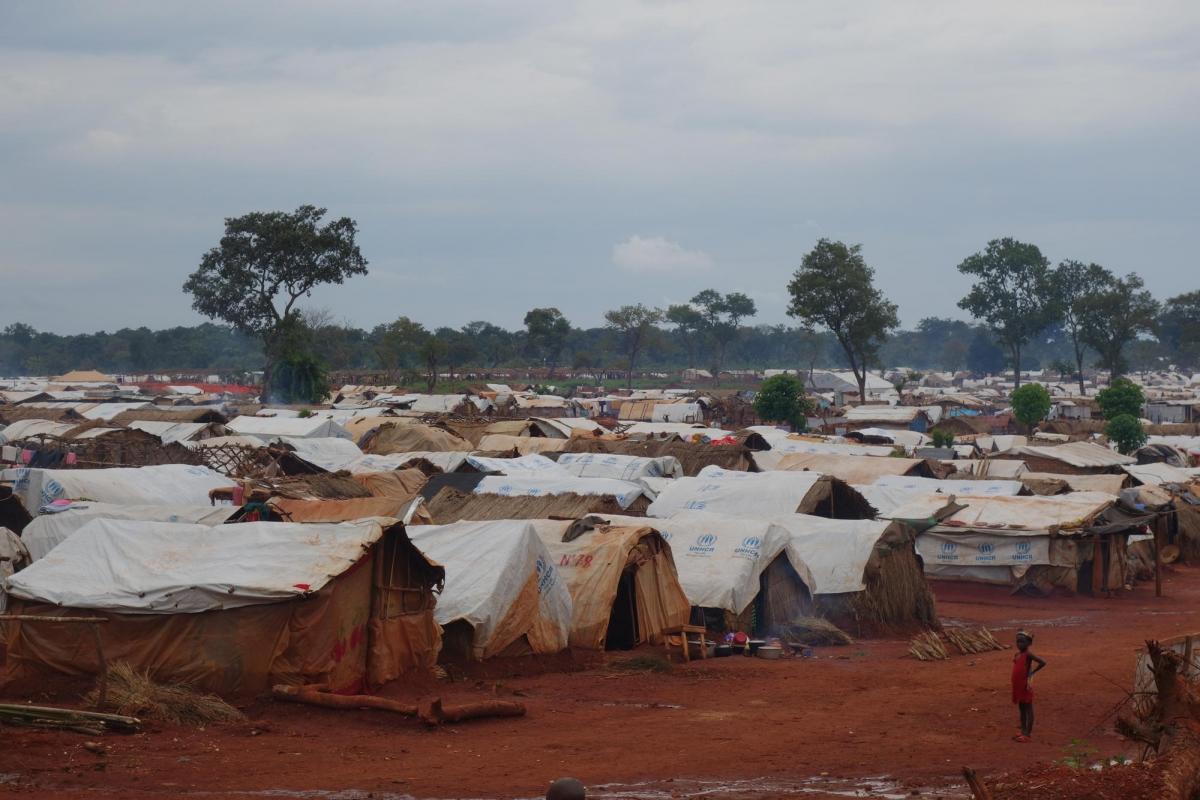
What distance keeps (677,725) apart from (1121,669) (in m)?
6.11

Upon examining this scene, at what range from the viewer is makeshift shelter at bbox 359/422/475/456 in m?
39.4

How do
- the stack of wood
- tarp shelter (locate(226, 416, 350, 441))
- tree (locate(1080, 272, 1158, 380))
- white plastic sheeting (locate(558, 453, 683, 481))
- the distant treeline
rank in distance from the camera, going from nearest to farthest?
the stack of wood → white plastic sheeting (locate(558, 453, 683, 481)) → tarp shelter (locate(226, 416, 350, 441)) → tree (locate(1080, 272, 1158, 380)) → the distant treeline

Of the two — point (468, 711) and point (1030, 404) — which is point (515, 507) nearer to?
point (468, 711)

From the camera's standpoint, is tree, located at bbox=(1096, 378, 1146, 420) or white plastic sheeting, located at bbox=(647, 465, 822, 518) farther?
tree, located at bbox=(1096, 378, 1146, 420)

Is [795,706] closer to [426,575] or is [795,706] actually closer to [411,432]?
[426,575]

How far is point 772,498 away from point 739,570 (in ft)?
22.5

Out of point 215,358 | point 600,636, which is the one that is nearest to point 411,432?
point 600,636

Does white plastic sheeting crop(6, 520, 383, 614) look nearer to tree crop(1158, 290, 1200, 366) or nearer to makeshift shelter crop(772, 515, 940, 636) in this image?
makeshift shelter crop(772, 515, 940, 636)

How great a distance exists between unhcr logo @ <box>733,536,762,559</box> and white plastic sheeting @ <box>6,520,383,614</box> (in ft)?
20.9

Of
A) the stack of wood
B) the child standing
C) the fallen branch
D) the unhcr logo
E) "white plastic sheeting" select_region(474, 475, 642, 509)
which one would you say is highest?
"white plastic sheeting" select_region(474, 475, 642, 509)

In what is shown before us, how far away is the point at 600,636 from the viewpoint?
15.7 metres

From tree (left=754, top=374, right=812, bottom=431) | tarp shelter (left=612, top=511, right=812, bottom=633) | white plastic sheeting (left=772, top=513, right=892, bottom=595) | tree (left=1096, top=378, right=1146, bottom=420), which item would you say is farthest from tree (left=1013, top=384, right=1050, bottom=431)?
tarp shelter (left=612, top=511, right=812, bottom=633)

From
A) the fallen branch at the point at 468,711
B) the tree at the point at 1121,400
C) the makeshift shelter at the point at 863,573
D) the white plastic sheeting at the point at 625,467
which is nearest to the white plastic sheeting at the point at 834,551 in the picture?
the makeshift shelter at the point at 863,573

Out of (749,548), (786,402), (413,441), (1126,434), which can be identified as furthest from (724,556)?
(786,402)
